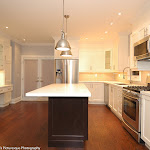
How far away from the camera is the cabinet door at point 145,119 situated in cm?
229

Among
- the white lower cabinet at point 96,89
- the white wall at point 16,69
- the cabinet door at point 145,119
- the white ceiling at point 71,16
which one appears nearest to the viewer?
the cabinet door at point 145,119

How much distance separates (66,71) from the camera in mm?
5500

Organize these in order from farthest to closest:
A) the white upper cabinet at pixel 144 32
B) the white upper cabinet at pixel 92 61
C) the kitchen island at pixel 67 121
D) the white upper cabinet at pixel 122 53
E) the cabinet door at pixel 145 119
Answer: the white upper cabinet at pixel 92 61
the white upper cabinet at pixel 122 53
the white upper cabinet at pixel 144 32
the kitchen island at pixel 67 121
the cabinet door at pixel 145 119

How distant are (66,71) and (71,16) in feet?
7.65

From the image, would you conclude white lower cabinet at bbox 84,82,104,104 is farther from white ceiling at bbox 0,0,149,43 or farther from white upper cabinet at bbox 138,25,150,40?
white upper cabinet at bbox 138,25,150,40

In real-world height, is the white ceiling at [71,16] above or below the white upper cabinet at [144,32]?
above

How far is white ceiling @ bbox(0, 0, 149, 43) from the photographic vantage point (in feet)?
9.72

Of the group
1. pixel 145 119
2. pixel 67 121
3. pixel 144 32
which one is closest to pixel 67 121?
pixel 67 121

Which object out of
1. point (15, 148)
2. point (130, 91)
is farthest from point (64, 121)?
point (130, 91)

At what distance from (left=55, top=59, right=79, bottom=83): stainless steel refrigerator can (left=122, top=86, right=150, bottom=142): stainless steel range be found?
102 inches

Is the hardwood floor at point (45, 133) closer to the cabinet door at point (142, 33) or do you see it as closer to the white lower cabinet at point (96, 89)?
the white lower cabinet at point (96, 89)

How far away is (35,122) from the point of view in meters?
3.60

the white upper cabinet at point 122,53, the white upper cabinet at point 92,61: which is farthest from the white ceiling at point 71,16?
the white upper cabinet at point 92,61

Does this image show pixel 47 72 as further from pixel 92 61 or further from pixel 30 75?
pixel 92 61
